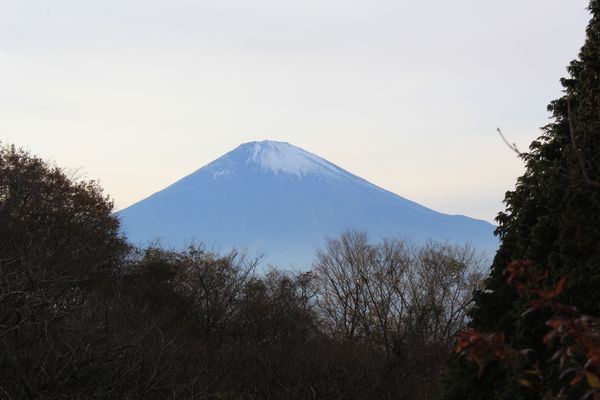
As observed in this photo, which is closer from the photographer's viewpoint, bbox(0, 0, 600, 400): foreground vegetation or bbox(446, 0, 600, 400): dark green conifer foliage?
bbox(0, 0, 600, 400): foreground vegetation

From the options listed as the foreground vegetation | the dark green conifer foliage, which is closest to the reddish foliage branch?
the foreground vegetation

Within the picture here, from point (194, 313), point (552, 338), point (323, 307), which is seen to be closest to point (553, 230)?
point (552, 338)

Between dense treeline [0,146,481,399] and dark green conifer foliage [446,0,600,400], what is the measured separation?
166 inches

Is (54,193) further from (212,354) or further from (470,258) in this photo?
(470,258)

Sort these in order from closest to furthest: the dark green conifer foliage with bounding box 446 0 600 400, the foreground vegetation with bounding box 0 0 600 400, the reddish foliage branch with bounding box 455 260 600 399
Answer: the reddish foliage branch with bounding box 455 260 600 399, the foreground vegetation with bounding box 0 0 600 400, the dark green conifer foliage with bounding box 446 0 600 400

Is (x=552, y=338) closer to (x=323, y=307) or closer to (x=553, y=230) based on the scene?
(x=553, y=230)

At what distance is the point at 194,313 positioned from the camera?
92.8ft

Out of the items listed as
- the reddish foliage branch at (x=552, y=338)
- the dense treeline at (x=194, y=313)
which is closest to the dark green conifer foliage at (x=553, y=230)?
the dense treeline at (x=194, y=313)

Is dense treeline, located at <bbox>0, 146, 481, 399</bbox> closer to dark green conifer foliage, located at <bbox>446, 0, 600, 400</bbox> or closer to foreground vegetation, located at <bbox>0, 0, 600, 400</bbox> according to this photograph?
foreground vegetation, located at <bbox>0, 0, 600, 400</bbox>

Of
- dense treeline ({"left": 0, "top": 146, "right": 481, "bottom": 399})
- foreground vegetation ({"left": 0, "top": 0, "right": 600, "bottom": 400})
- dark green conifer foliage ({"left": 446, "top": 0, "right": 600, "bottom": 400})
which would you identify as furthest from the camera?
dark green conifer foliage ({"left": 446, "top": 0, "right": 600, "bottom": 400})

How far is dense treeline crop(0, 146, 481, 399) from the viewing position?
740 centimetres

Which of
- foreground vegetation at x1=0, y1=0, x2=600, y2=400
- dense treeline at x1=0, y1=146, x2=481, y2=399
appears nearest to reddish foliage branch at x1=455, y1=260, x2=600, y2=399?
foreground vegetation at x1=0, y1=0, x2=600, y2=400

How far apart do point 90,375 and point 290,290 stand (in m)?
26.8

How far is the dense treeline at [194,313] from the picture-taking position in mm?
7398
